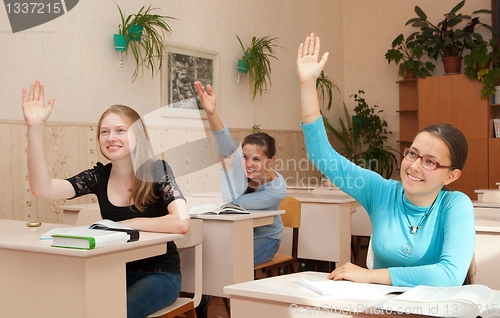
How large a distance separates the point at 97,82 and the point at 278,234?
2.12m

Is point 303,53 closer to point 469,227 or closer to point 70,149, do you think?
point 469,227

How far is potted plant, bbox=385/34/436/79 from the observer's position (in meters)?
6.62

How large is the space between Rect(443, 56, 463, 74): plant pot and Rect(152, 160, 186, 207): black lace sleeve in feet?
18.0

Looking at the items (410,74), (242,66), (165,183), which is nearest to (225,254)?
(165,183)

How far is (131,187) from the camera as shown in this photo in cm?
201

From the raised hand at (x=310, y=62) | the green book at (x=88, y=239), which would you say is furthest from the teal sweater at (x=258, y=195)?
the raised hand at (x=310, y=62)

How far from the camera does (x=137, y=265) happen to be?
1909mm

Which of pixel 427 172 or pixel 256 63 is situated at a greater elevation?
pixel 256 63

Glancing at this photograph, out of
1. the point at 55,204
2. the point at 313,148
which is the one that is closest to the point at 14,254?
the point at 313,148

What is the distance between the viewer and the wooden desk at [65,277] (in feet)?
4.92

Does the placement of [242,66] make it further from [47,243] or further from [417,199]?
[417,199]

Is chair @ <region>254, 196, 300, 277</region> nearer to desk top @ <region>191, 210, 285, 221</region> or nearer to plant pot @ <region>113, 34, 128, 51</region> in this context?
desk top @ <region>191, 210, 285, 221</region>

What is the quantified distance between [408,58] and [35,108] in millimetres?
6040

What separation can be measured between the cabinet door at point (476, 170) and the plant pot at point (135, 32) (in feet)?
14.3
